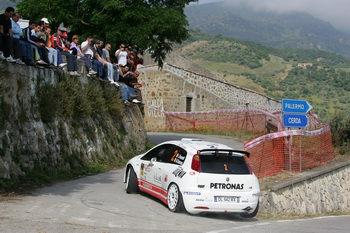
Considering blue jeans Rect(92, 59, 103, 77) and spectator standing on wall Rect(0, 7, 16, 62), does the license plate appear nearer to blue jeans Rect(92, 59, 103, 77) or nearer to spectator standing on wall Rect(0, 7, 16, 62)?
spectator standing on wall Rect(0, 7, 16, 62)

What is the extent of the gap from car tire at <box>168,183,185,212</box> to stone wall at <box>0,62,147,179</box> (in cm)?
378

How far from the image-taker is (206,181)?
419 inches

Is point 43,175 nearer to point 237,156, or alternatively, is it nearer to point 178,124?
point 237,156

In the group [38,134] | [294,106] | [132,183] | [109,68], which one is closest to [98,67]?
[109,68]

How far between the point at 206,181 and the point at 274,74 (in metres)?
77.9

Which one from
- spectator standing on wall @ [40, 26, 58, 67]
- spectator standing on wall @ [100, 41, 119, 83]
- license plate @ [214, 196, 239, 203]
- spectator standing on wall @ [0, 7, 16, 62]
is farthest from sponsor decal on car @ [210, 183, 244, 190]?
spectator standing on wall @ [100, 41, 119, 83]

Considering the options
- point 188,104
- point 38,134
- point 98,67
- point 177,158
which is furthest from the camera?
point 188,104

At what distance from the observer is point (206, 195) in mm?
10547

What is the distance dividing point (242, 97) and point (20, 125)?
29.7m

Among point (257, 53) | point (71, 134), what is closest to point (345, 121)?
point (71, 134)

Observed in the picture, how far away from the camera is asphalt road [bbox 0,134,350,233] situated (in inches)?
341

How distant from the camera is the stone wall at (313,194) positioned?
1352cm

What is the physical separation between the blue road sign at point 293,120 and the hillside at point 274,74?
36.2 metres

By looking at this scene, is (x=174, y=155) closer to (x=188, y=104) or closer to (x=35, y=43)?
(x=35, y=43)
